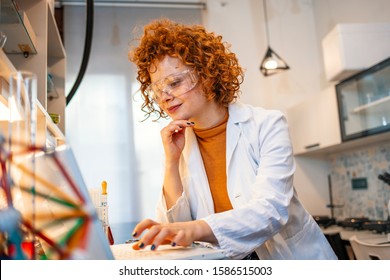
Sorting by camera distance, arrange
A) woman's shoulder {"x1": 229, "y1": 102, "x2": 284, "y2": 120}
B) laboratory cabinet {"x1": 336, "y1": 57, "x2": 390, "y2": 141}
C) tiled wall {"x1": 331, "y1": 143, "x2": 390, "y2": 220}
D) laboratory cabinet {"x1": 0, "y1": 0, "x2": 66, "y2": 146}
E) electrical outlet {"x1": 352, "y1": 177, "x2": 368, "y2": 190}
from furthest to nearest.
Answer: electrical outlet {"x1": 352, "y1": 177, "x2": 368, "y2": 190}
tiled wall {"x1": 331, "y1": 143, "x2": 390, "y2": 220}
laboratory cabinet {"x1": 336, "y1": 57, "x2": 390, "y2": 141}
laboratory cabinet {"x1": 0, "y1": 0, "x2": 66, "y2": 146}
woman's shoulder {"x1": 229, "y1": 102, "x2": 284, "y2": 120}

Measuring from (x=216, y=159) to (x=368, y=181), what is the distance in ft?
6.18

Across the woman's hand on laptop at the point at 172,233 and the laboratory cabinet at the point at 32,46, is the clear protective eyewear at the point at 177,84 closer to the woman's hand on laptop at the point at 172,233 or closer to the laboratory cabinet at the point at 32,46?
the laboratory cabinet at the point at 32,46

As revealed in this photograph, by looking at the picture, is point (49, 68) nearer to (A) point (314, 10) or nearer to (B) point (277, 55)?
(B) point (277, 55)

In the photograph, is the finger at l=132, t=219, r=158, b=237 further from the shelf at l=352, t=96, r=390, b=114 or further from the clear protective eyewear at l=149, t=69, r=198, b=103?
the shelf at l=352, t=96, r=390, b=114

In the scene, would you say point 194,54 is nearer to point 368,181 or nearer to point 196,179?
point 196,179

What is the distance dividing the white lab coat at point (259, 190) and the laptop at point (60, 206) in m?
0.33

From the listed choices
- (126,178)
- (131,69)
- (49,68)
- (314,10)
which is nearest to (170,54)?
(49,68)

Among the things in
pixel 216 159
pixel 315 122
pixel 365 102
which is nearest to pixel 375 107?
pixel 365 102

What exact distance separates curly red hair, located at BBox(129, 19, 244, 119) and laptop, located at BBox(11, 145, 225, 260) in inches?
21.7

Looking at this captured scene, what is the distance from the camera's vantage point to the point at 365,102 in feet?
7.39

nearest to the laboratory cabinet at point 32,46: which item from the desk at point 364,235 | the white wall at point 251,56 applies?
the white wall at point 251,56

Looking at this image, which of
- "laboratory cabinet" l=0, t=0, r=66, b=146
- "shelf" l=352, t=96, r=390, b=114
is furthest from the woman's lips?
"shelf" l=352, t=96, r=390, b=114

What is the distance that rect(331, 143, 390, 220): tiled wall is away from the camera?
7.86 ft

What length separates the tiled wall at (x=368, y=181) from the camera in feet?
7.86
